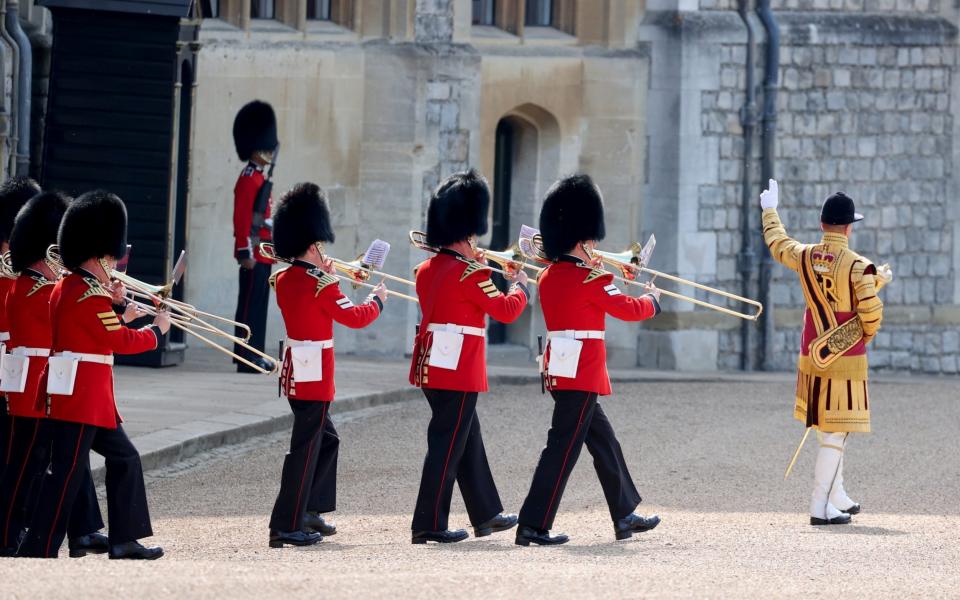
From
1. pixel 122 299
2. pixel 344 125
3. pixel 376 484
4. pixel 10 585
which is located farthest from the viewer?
pixel 344 125

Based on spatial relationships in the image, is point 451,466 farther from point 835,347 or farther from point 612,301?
point 835,347

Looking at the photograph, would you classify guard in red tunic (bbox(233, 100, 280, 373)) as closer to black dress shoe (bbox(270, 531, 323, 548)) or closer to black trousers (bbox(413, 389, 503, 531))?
black trousers (bbox(413, 389, 503, 531))

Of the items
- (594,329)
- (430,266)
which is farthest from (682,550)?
(430,266)

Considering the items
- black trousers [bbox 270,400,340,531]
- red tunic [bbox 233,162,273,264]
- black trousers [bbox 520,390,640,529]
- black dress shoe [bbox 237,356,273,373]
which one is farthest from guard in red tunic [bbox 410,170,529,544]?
black dress shoe [bbox 237,356,273,373]

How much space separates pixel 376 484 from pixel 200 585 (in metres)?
3.14

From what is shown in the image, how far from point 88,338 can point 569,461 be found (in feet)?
5.42

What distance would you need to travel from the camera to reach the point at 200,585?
4.57 metres

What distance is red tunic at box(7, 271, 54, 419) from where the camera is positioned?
596cm

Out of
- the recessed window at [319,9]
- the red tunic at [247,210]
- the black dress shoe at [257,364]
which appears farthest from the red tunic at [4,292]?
the recessed window at [319,9]

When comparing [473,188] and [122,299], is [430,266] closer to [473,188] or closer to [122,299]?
[473,188]

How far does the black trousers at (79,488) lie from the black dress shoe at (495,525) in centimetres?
116

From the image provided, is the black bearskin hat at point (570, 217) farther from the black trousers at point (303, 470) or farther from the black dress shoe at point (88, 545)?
the black dress shoe at point (88, 545)

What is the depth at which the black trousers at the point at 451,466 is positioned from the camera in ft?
20.2

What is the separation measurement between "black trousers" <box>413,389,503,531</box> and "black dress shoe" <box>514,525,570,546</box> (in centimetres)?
21
